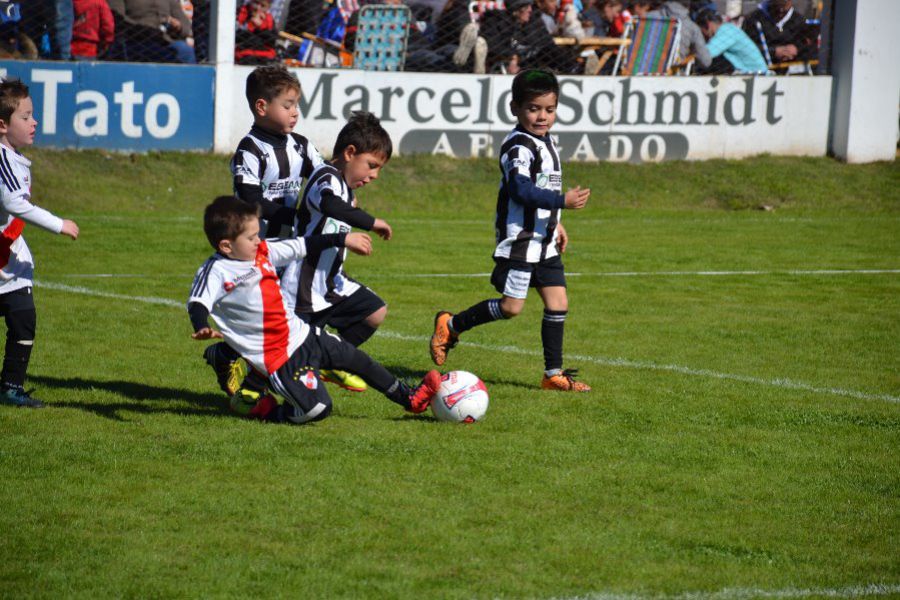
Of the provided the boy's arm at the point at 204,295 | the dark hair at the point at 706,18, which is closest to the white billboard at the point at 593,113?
the dark hair at the point at 706,18

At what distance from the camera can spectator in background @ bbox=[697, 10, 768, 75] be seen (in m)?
19.5

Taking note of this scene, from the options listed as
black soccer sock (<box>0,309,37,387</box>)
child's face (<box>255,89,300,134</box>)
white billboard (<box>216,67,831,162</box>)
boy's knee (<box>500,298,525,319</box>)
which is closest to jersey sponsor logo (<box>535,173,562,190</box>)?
boy's knee (<box>500,298,525,319</box>)

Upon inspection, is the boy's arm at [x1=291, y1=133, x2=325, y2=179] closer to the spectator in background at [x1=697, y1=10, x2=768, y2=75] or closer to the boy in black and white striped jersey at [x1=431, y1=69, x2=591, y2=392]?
the boy in black and white striped jersey at [x1=431, y1=69, x2=591, y2=392]

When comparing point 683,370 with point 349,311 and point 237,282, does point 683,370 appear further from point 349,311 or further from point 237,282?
point 237,282

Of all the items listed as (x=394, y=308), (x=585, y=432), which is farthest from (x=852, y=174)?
(x=585, y=432)

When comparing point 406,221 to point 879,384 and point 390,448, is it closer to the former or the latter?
point 879,384

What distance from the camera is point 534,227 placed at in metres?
7.15

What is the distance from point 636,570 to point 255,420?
2.59 m

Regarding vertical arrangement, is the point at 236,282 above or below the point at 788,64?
below

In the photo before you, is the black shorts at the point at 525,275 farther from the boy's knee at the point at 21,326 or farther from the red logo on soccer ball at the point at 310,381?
the boy's knee at the point at 21,326

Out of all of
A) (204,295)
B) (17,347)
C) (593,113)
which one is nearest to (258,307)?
(204,295)

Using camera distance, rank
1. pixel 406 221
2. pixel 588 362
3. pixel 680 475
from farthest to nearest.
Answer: pixel 406 221 → pixel 588 362 → pixel 680 475

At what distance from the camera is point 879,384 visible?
7.29 metres

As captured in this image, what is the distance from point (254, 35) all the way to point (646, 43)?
5.93m
